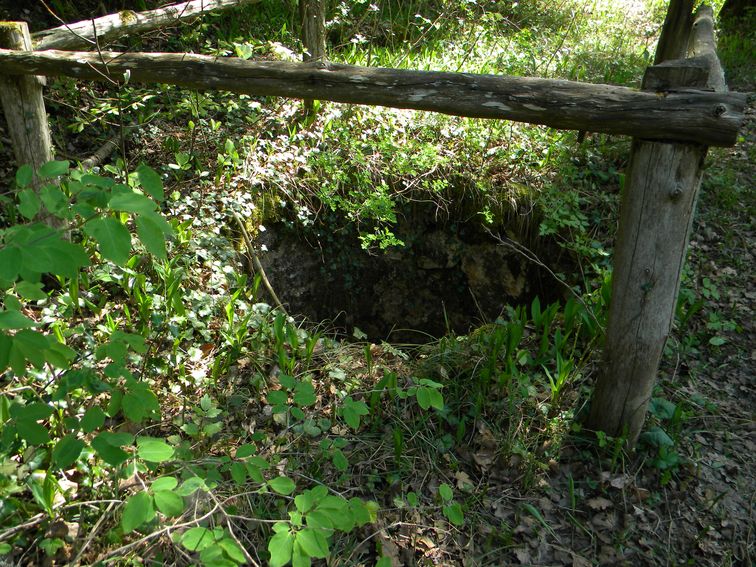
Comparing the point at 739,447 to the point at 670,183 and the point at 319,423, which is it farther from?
the point at 319,423

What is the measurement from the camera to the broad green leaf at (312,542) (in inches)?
61.3

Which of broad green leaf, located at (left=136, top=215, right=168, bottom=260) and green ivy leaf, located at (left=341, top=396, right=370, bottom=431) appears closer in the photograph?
broad green leaf, located at (left=136, top=215, right=168, bottom=260)

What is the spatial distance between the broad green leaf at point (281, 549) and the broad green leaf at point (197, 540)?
0.20 m

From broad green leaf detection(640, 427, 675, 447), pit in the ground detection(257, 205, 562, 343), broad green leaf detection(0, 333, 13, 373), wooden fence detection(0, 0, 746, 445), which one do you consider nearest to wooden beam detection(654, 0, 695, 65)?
wooden fence detection(0, 0, 746, 445)

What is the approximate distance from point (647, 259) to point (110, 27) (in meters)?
3.78

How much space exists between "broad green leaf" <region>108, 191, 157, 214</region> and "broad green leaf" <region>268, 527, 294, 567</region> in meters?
0.99

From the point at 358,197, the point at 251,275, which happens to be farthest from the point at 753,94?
the point at 251,275

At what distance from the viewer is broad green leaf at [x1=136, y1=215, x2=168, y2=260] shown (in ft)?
5.13

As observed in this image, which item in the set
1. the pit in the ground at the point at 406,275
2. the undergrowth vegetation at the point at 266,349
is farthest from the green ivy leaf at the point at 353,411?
the pit in the ground at the point at 406,275

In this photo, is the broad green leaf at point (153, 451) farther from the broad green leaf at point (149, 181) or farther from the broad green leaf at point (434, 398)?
the broad green leaf at point (434, 398)

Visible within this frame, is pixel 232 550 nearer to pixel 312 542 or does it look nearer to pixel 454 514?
pixel 312 542

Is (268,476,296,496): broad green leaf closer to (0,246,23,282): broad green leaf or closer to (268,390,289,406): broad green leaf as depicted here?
(268,390,289,406): broad green leaf

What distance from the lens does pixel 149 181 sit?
6.13ft

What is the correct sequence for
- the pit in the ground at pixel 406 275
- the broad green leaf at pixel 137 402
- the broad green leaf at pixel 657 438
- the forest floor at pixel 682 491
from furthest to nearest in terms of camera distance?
the pit in the ground at pixel 406 275 < the broad green leaf at pixel 657 438 < the forest floor at pixel 682 491 < the broad green leaf at pixel 137 402
